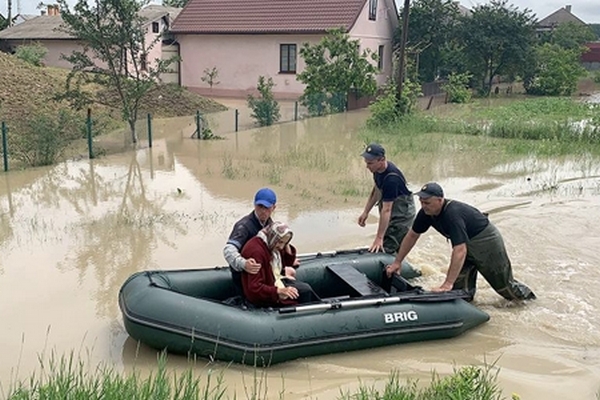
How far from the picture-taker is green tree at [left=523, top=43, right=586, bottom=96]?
121 feet

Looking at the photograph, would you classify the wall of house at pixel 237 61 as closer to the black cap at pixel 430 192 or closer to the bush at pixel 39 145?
the bush at pixel 39 145

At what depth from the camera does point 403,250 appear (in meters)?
6.55

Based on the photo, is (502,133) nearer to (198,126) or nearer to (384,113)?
(384,113)

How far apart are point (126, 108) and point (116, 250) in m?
9.37

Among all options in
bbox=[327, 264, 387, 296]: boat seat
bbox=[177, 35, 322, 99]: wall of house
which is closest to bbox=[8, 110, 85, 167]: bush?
bbox=[327, 264, 387, 296]: boat seat

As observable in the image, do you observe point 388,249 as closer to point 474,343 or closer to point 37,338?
point 474,343

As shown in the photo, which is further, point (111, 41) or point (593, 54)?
point (593, 54)

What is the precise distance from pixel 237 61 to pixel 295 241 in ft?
81.5

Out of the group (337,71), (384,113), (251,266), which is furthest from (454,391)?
(337,71)

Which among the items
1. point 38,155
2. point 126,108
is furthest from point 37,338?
point 126,108

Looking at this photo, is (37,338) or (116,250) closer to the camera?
(37,338)

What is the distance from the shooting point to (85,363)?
5.59 metres

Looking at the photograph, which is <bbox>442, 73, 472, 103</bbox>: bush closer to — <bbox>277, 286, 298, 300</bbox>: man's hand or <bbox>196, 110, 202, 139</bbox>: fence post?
<bbox>196, 110, 202, 139</bbox>: fence post

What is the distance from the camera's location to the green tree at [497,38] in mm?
33938
